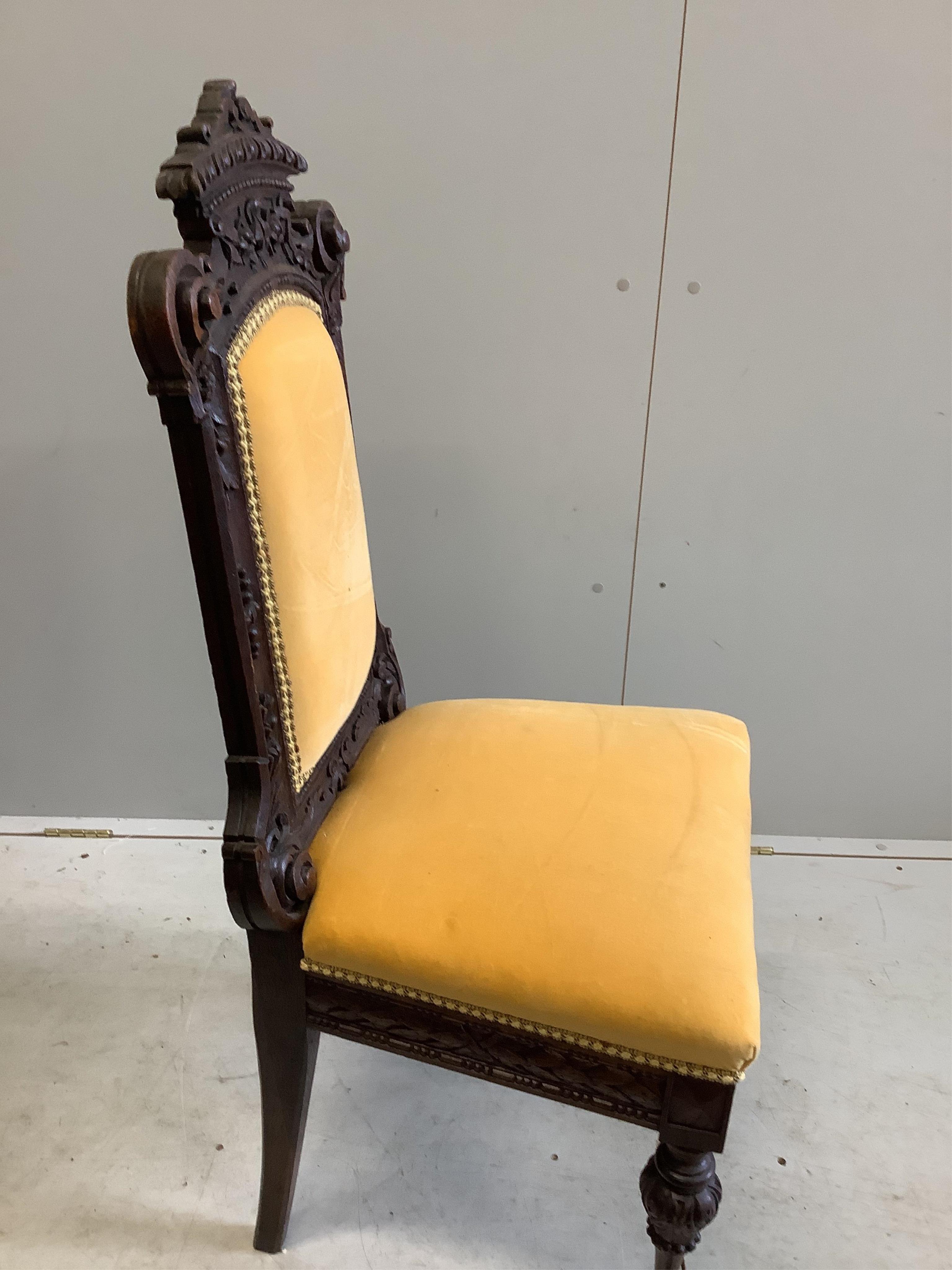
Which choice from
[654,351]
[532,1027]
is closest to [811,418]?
[654,351]

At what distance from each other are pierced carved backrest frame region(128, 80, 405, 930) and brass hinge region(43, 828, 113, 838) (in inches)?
36.9

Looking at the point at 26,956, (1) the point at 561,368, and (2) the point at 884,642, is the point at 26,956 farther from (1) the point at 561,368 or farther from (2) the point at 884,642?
(2) the point at 884,642

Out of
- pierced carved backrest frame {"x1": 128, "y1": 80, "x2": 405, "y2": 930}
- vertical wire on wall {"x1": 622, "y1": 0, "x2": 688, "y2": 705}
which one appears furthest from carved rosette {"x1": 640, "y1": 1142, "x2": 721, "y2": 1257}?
vertical wire on wall {"x1": 622, "y1": 0, "x2": 688, "y2": 705}

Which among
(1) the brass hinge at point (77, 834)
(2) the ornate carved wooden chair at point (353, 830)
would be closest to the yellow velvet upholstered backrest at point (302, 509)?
(2) the ornate carved wooden chair at point (353, 830)

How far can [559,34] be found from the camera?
1.07 meters

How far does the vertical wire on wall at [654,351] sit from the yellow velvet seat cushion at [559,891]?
506 mm

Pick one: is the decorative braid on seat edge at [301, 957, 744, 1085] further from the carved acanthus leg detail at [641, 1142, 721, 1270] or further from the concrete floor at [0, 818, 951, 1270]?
the concrete floor at [0, 818, 951, 1270]

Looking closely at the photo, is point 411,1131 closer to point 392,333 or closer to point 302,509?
point 302,509

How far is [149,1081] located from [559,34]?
1503 mm

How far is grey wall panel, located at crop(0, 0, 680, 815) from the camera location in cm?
109

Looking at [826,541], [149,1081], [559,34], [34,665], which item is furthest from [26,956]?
[559,34]

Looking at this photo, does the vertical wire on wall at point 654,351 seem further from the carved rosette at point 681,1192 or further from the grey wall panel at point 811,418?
the carved rosette at point 681,1192

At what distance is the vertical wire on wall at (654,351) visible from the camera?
1.08 metres

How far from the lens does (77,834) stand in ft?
5.05
